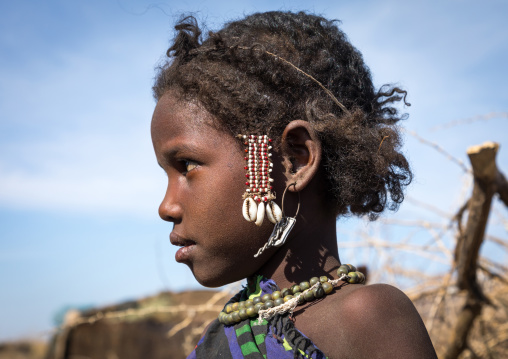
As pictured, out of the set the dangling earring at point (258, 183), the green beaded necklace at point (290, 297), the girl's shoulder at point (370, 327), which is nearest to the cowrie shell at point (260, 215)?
the dangling earring at point (258, 183)

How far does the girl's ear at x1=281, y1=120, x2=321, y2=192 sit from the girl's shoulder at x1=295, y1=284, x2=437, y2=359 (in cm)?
43

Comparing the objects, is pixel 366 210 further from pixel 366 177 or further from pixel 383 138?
pixel 383 138

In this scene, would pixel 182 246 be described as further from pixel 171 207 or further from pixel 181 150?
pixel 181 150

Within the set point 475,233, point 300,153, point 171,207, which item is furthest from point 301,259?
point 475,233

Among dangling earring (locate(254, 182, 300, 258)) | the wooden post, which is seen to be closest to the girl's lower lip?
dangling earring (locate(254, 182, 300, 258))

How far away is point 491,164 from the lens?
102 inches

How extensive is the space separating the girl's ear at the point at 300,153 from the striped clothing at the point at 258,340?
0.39 m

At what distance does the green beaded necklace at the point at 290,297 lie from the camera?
1698 millimetres

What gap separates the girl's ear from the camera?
1813 mm

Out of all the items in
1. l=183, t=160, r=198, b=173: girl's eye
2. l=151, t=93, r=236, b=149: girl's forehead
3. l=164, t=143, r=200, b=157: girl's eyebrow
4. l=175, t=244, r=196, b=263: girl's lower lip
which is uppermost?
l=151, t=93, r=236, b=149: girl's forehead

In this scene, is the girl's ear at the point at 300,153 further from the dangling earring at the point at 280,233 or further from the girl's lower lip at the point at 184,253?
the girl's lower lip at the point at 184,253

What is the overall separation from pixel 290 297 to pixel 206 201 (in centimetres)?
44

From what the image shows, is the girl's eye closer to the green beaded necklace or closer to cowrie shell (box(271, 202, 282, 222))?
cowrie shell (box(271, 202, 282, 222))

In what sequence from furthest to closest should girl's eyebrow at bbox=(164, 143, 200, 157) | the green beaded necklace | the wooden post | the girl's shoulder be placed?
the wooden post → girl's eyebrow at bbox=(164, 143, 200, 157) → the green beaded necklace → the girl's shoulder
